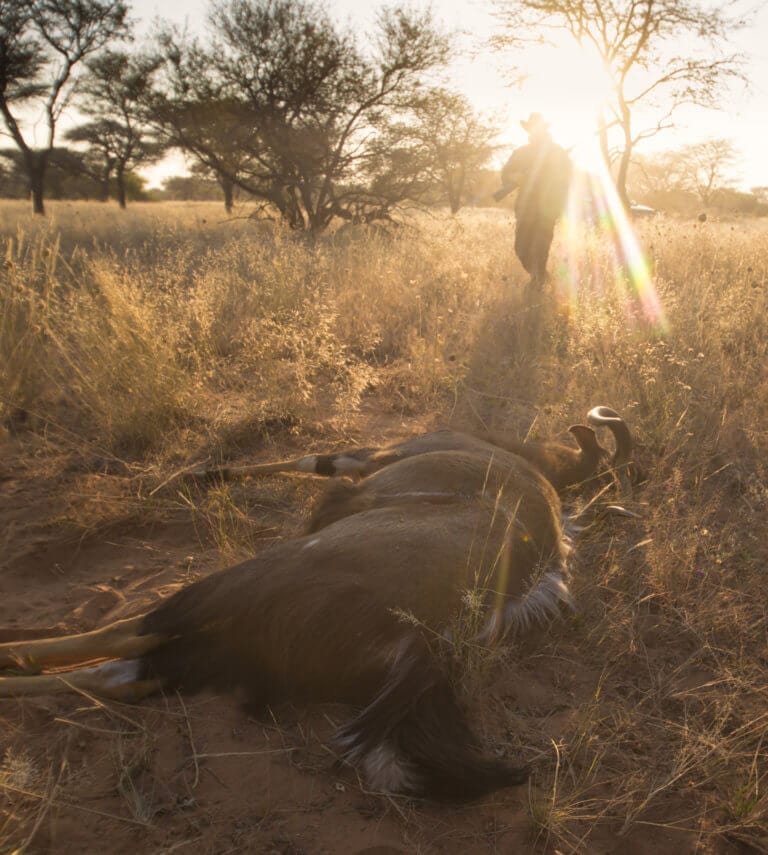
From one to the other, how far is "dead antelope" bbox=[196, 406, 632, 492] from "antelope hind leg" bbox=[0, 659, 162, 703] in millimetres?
1499

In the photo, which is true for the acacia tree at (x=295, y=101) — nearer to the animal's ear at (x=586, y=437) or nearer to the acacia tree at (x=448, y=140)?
the acacia tree at (x=448, y=140)

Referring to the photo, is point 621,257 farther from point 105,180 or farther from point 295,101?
point 105,180

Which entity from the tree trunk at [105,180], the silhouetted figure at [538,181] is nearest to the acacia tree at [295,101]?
the silhouetted figure at [538,181]

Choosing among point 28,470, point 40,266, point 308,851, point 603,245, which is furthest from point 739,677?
point 40,266

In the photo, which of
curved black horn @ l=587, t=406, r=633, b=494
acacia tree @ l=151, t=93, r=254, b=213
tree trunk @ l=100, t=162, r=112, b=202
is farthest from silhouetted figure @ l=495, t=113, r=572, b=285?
tree trunk @ l=100, t=162, r=112, b=202

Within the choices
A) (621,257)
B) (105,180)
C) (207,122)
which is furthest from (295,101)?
(105,180)

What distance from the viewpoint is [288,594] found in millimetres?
1834

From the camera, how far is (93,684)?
1.82 metres

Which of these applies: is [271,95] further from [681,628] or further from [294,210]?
[681,628]

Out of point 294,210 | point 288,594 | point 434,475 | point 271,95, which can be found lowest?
point 288,594

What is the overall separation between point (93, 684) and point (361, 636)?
82cm

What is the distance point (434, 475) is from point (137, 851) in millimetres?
1516

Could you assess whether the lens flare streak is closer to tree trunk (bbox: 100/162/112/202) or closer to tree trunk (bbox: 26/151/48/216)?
tree trunk (bbox: 26/151/48/216)

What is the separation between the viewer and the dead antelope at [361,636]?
1571 millimetres
